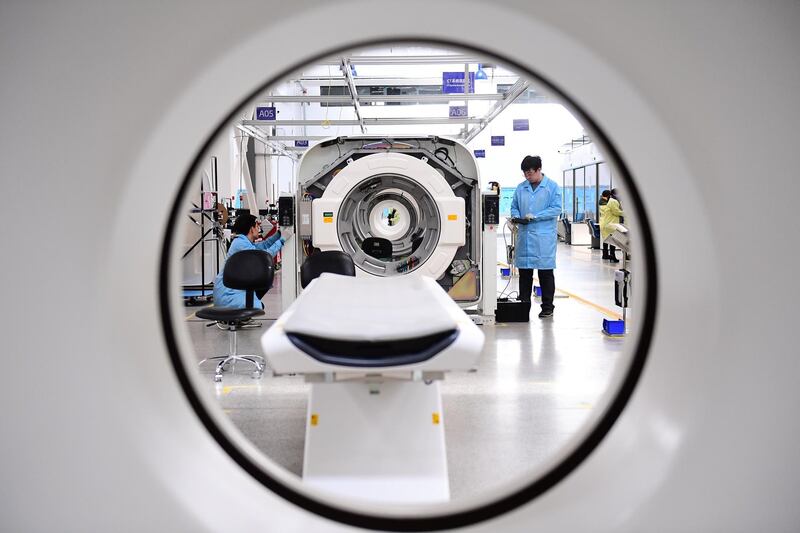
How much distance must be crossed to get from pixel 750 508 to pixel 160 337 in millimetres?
1267

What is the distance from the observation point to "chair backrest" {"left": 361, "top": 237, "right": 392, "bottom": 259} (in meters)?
5.88

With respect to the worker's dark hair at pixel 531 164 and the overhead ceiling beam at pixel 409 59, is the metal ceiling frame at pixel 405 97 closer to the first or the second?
the overhead ceiling beam at pixel 409 59

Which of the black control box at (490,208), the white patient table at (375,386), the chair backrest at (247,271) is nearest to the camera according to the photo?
the white patient table at (375,386)

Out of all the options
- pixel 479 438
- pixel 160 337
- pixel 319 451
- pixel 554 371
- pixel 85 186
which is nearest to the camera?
pixel 85 186

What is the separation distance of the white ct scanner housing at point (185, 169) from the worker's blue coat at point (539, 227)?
16.2 feet

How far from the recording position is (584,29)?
4.08 feet

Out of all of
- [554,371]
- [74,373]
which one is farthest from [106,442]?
[554,371]

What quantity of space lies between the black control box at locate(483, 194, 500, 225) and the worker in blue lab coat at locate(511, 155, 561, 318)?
1.99 feet

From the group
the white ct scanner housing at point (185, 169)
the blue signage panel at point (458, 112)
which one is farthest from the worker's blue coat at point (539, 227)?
the white ct scanner housing at point (185, 169)

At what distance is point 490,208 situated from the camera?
225 inches

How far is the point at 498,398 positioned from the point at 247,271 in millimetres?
1816

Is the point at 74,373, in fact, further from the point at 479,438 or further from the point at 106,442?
the point at 479,438

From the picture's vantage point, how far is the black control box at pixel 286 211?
5469mm

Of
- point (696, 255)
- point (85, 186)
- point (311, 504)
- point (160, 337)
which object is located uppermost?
point (85, 186)
